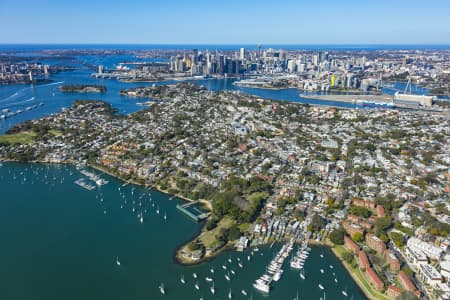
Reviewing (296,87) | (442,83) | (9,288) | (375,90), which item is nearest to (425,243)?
(9,288)

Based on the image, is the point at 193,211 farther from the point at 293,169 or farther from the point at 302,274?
the point at 293,169

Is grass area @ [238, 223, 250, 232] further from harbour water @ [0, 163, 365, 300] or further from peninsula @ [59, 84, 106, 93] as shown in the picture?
peninsula @ [59, 84, 106, 93]

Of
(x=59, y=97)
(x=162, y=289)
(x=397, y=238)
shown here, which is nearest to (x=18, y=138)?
(x=162, y=289)

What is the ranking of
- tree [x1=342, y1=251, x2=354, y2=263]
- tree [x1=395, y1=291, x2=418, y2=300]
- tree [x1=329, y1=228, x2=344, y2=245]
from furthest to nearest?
tree [x1=329, y1=228, x2=344, y2=245]
tree [x1=342, y1=251, x2=354, y2=263]
tree [x1=395, y1=291, x2=418, y2=300]

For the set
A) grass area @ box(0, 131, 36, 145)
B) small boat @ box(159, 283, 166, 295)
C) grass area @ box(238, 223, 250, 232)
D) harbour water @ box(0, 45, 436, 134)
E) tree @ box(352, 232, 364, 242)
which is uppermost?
harbour water @ box(0, 45, 436, 134)

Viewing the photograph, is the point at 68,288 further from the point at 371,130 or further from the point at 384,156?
the point at 371,130

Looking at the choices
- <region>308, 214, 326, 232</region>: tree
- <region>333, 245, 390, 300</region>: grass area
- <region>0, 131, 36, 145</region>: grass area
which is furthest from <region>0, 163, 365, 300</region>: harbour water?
<region>0, 131, 36, 145</region>: grass area
